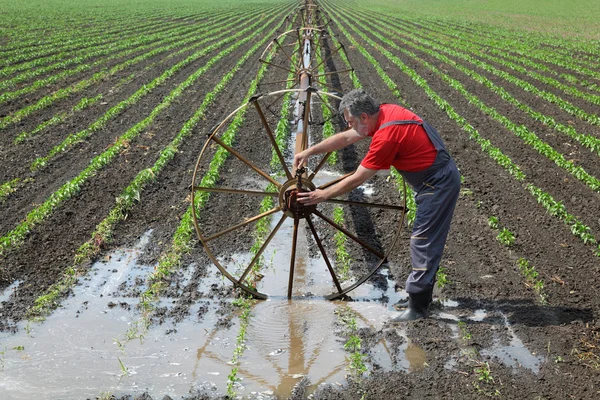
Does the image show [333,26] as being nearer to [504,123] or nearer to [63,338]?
[504,123]

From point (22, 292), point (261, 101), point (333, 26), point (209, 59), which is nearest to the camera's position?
point (22, 292)

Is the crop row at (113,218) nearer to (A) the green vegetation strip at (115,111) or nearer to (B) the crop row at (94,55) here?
(A) the green vegetation strip at (115,111)

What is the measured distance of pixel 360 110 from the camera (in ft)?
15.1

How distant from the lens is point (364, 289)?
588 centimetres

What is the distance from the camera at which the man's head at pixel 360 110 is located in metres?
4.57

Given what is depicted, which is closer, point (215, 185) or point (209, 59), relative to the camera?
point (215, 185)

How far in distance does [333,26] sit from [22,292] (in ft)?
97.4

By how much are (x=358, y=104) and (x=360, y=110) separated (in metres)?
0.05

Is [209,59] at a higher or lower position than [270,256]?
higher

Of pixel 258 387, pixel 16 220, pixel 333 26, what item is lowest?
pixel 258 387

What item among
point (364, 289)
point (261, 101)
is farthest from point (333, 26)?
point (364, 289)

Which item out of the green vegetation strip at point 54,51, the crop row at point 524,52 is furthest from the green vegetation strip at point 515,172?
the green vegetation strip at point 54,51

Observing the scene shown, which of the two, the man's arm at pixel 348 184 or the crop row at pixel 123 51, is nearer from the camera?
the man's arm at pixel 348 184

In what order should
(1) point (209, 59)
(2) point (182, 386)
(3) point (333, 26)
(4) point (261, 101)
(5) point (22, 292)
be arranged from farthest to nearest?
(3) point (333, 26), (1) point (209, 59), (4) point (261, 101), (5) point (22, 292), (2) point (182, 386)
